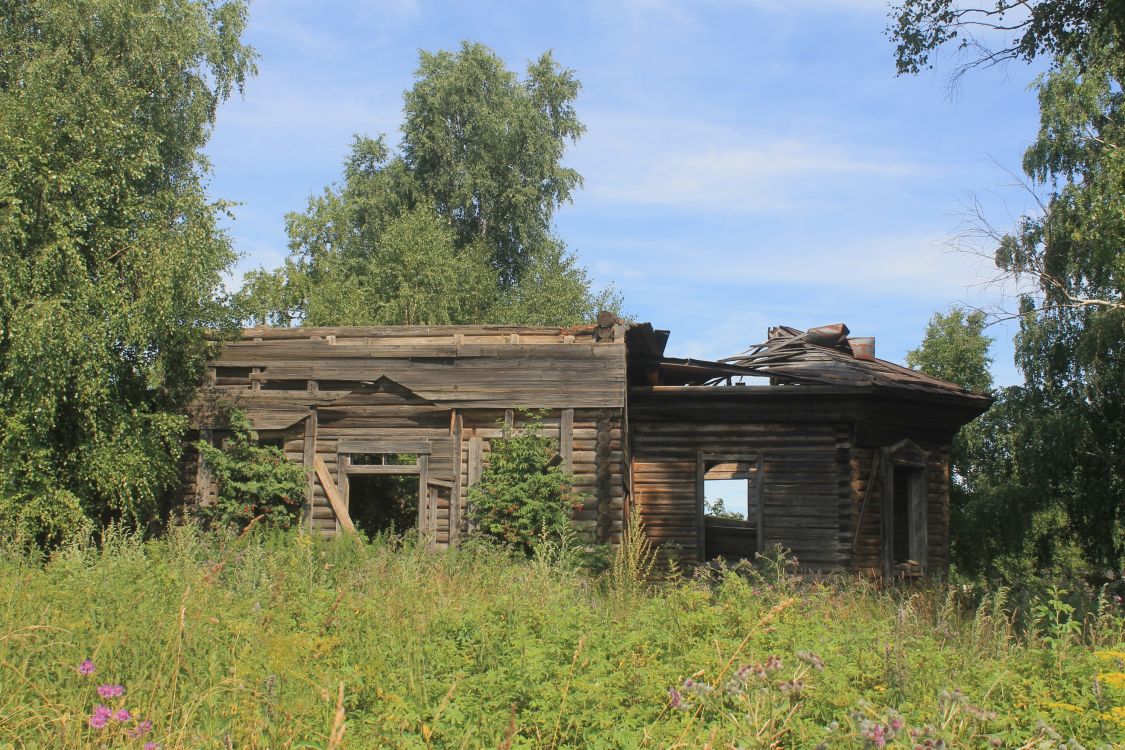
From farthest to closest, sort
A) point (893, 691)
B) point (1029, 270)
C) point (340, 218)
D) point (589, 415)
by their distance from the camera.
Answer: point (340, 218) < point (1029, 270) < point (589, 415) < point (893, 691)

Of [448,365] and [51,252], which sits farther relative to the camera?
[448,365]

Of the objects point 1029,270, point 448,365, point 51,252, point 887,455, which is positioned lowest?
point 887,455

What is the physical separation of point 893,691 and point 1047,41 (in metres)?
11.8

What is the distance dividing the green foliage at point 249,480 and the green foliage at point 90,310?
74 centimetres

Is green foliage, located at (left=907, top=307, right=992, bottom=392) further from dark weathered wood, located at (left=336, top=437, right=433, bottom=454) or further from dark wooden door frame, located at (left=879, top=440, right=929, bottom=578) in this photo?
dark weathered wood, located at (left=336, top=437, right=433, bottom=454)

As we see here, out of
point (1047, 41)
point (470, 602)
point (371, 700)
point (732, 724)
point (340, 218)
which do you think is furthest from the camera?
point (340, 218)

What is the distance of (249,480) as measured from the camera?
591 inches

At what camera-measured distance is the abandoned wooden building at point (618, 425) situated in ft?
48.2

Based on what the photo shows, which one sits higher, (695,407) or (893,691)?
(695,407)

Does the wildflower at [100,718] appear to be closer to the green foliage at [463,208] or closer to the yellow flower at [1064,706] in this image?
the yellow flower at [1064,706]

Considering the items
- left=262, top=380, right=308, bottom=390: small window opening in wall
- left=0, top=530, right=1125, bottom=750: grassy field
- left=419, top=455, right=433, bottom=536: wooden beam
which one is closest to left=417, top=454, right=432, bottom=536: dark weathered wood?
left=419, top=455, right=433, bottom=536: wooden beam

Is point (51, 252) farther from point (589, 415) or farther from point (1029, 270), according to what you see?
point (1029, 270)

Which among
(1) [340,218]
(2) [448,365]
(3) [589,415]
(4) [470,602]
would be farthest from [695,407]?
(1) [340,218]

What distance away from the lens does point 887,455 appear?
1691 centimetres
